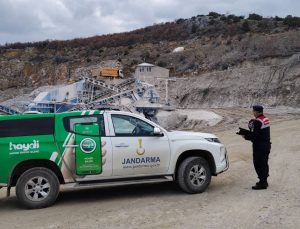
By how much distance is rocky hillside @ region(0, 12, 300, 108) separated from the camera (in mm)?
43781

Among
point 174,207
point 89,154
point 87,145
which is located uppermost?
point 87,145

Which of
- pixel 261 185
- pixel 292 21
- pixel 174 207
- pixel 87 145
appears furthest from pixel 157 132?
pixel 292 21

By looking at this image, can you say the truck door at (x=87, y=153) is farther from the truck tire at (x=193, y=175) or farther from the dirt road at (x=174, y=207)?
the truck tire at (x=193, y=175)

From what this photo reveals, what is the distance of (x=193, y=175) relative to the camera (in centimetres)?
984

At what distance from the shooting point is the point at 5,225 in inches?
315

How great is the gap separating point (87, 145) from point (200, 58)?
53318 millimetres

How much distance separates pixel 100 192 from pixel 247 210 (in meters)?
3.72

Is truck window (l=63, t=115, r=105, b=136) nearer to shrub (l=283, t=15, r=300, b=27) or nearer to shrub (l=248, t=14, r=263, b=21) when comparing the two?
shrub (l=283, t=15, r=300, b=27)

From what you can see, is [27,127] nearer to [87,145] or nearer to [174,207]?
[87,145]

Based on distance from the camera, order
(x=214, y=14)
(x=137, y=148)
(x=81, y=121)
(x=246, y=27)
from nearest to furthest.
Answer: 1. (x=81, y=121)
2. (x=137, y=148)
3. (x=246, y=27)
4. (x=214, y=14)

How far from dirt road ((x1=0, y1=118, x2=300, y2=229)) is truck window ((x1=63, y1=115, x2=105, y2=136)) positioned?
1.47 m

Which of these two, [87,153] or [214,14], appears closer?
[87,153]

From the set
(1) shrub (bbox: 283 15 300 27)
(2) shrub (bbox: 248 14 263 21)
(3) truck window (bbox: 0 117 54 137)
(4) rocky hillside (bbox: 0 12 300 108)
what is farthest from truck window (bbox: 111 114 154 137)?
(2) shrub (bbox: 248 14 263 21)

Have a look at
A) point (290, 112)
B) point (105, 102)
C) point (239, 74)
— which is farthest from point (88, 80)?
point (290, 112)
